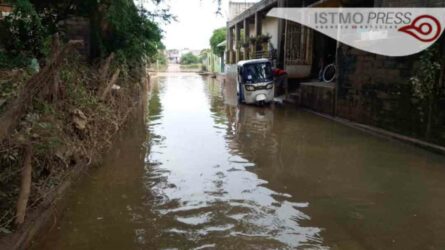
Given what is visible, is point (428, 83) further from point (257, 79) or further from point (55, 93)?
point (257, 79)

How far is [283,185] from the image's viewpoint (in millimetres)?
5992

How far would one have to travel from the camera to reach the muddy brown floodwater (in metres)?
4.21

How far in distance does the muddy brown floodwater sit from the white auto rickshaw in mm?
5653

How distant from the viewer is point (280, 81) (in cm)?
1712

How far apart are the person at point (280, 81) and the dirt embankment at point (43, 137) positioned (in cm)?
937

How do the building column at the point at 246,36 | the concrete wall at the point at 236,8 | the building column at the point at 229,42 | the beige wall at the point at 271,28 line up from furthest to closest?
the building column at the point at 229,42
the concrete wall at the point at 236,8
the building column at the point at 246,36
the beige wall at the point at 271,28

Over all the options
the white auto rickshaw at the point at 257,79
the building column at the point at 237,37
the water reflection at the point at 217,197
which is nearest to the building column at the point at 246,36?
the building column at the point at 237,37

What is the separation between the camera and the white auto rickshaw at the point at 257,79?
1502cm

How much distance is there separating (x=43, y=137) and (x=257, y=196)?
279 cm

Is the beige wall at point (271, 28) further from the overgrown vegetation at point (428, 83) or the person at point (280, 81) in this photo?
the overgrown vegetation at point (428, 83)

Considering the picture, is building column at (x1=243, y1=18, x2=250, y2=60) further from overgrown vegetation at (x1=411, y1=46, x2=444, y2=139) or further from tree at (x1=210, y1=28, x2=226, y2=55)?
overgrown vegetation at (x1=411, y1=46, x2=444, y2=139)

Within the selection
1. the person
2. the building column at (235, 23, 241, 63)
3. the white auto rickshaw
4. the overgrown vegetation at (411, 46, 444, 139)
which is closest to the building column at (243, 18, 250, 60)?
the building column at (235, 23, 241, 63)

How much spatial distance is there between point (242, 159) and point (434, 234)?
376 centimetres

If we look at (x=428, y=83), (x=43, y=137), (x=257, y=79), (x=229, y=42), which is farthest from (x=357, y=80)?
(x=229, y=42)
